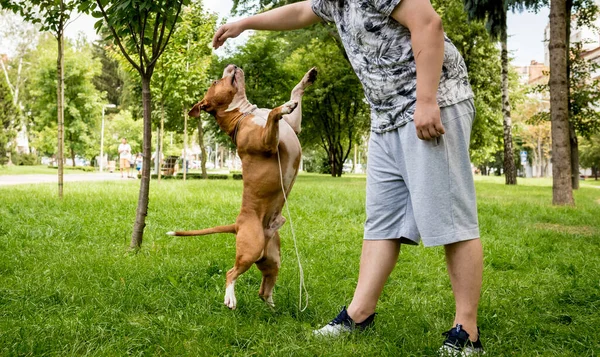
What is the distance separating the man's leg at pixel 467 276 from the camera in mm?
2396

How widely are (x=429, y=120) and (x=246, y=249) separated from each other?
3.79 feet

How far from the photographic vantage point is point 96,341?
258cm

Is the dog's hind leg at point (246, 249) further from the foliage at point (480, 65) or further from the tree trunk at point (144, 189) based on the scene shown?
the foliage at point (480, 65)

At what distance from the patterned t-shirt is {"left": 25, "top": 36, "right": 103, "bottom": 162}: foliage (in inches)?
1421

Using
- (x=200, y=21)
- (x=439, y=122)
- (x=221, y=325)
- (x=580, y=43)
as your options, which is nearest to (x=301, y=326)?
(x=221, y=325)

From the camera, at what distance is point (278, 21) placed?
9.62ft

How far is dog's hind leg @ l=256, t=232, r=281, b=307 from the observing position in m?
2.94

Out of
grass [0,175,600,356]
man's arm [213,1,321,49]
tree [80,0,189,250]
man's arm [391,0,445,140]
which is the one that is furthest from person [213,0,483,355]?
tree [80,0,189,250]

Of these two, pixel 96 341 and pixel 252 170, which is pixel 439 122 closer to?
pixel 252 170

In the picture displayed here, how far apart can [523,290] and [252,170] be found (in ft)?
7.72

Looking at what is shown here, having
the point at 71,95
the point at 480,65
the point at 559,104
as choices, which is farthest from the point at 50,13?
the point at 71,95

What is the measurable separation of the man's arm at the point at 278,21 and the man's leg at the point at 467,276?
1438mm

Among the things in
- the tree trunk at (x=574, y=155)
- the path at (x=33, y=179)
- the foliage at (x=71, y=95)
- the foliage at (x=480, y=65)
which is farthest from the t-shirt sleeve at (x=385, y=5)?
the foliage at (x=71, y=95)

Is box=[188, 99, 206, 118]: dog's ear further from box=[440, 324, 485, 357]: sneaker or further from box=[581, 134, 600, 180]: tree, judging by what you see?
box=[581, 134, 600, 180]: tree
